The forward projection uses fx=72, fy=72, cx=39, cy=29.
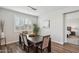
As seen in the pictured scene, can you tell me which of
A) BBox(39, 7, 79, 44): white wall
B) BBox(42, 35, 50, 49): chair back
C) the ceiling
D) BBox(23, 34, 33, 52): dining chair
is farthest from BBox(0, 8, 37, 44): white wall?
BBox(42, 35, 50, 49): chair back

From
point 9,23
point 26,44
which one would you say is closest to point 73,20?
point 26,44

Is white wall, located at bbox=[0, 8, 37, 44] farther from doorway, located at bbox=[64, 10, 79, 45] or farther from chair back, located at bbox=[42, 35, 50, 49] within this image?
doorway, located at bbox=[64, 10, 79, 45]

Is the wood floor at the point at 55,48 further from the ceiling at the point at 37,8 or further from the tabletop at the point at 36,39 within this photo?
the ceiling at the point at 37,8

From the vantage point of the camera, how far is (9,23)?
1547 mm

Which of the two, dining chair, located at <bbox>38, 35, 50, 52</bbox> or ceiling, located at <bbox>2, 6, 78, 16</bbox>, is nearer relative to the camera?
ceiling, located at <bbox>2, 6, 78, 16</bbox>

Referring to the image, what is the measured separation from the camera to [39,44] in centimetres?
167

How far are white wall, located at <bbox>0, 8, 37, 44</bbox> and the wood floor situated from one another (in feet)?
0.43

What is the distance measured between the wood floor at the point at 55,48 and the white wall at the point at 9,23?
5.2 inches

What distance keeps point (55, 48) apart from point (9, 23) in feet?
3.70

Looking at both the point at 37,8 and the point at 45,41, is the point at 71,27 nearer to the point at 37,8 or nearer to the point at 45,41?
the point at 45,41

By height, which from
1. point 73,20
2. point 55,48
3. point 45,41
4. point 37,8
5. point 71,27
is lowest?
point 55,48

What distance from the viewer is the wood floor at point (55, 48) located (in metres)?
1.48

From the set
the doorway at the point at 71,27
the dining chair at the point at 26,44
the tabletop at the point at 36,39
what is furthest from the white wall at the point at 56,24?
the dining chair at the point at 26,44

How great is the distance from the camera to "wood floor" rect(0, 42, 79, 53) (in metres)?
1.48
